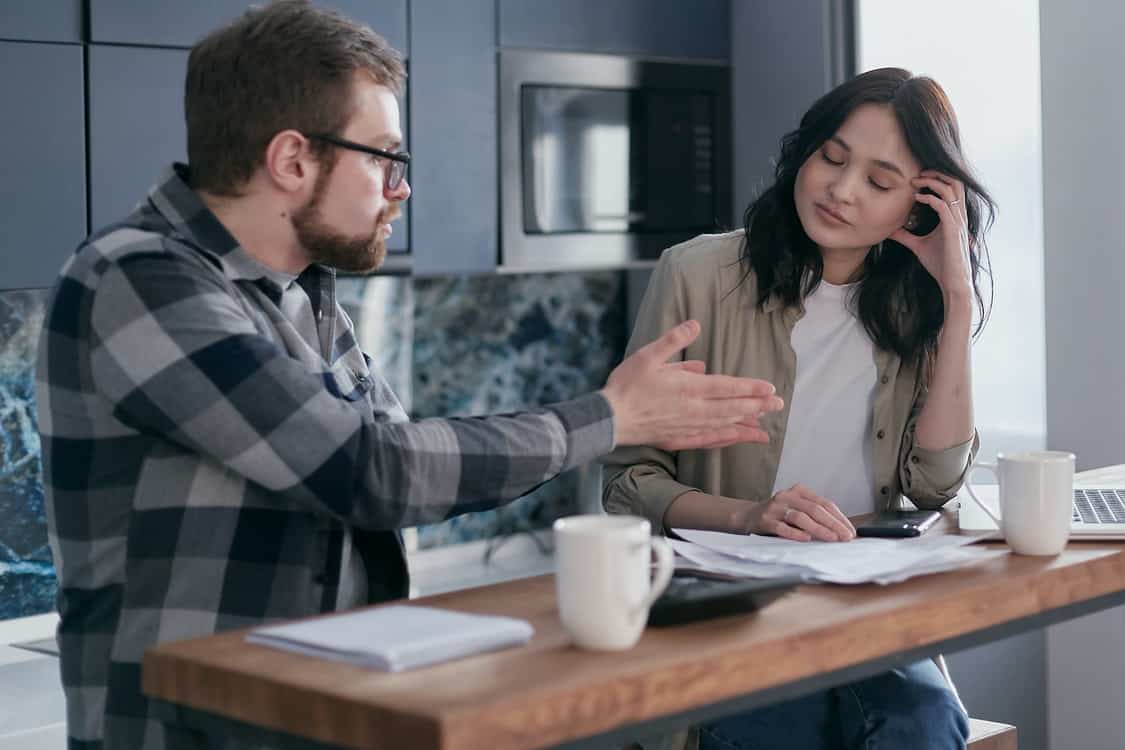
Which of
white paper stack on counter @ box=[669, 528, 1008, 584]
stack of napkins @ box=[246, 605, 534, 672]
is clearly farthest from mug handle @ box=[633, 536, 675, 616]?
white paper stack on counter @ box=[669, 528, 1008, 584]

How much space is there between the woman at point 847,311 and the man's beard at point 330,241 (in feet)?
1.90

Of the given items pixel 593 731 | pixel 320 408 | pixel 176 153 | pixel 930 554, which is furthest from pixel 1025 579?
pixel 176 153

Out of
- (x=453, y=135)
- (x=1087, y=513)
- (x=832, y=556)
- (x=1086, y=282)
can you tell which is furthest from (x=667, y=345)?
(x=1086, y=282)

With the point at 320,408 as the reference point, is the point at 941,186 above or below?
above

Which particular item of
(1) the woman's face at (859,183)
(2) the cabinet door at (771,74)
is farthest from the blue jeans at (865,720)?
(2) the cabinet door at (771,74)

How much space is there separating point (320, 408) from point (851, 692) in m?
0.85

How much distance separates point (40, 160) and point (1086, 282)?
81.8 inches

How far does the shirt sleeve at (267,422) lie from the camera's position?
4.91 feet

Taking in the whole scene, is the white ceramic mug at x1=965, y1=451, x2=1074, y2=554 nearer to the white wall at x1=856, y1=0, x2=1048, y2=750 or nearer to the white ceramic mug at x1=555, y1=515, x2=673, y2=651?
the white ceramic mug at x1=555, y1=515, x2=673, y2=651

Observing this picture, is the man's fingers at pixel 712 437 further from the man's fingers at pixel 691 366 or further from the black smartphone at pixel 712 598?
the black smartphone at pixel 712 598

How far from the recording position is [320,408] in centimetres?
150

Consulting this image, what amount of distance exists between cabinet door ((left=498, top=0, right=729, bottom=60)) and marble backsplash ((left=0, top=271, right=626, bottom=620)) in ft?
2.17

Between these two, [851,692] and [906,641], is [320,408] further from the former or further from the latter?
[851,692]

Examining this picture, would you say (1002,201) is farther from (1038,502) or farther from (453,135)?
(1038,502)
